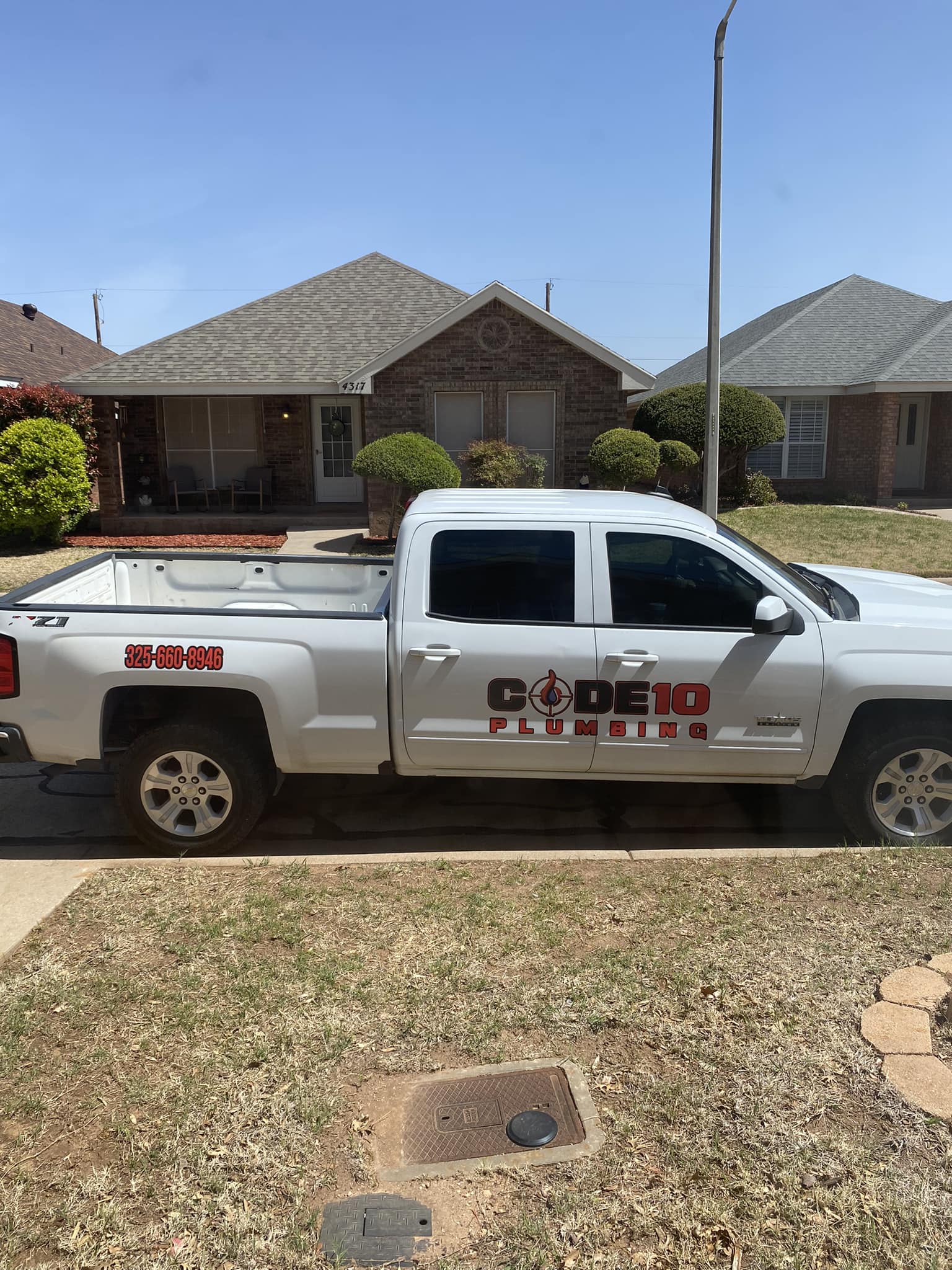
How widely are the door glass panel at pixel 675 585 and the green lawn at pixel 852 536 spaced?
35.3ft

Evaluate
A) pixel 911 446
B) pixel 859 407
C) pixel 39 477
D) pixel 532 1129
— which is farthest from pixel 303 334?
pixel 532 1129

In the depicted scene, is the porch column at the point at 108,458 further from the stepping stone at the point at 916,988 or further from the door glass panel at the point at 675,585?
the stepping stone at the point at 916,988

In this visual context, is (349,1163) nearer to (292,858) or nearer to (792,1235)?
(792,1235)

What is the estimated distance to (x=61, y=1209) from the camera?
279 centimetres

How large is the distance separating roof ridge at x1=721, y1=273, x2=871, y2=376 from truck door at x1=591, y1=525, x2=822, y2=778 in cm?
2153

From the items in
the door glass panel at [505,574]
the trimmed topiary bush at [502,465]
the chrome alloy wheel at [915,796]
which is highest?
the trimmed topiary bush at [502,465]

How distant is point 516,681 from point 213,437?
17704mm

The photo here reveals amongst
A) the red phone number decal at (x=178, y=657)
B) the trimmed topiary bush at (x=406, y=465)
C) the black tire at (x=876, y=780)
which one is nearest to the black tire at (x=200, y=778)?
the red phone number decal at (x=178, y=657)

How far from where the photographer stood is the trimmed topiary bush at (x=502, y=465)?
17.2 meters

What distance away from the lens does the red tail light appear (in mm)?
5004

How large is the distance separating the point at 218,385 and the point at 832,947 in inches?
685

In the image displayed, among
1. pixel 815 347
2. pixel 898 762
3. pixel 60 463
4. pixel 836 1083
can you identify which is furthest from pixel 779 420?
pixel 836 1083

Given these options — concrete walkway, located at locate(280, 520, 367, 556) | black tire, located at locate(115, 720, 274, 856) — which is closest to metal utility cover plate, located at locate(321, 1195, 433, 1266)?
black tire, located at locate(115, 720, 274, 856)

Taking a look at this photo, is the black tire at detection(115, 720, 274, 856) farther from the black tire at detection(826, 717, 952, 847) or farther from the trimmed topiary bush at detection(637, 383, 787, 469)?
the trimmed topiary bush at detection(637, 383, 787, 469)
